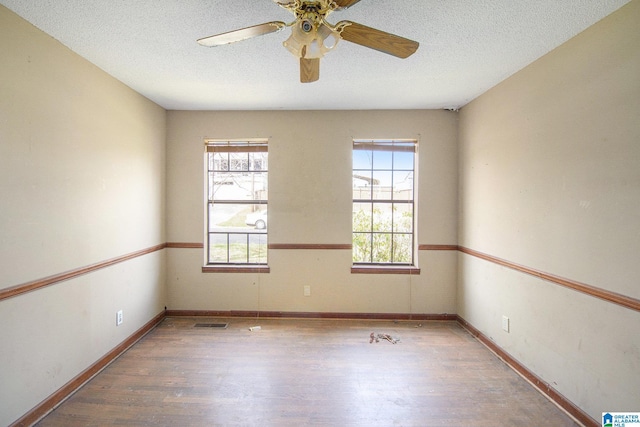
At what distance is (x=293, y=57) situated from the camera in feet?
6.83

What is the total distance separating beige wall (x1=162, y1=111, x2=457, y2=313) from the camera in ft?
10.6

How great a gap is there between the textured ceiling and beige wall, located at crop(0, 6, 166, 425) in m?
0.24

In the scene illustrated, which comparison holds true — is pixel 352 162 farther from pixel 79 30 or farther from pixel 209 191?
pixel 79 30

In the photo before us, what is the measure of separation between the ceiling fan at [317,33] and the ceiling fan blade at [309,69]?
0.20 metres

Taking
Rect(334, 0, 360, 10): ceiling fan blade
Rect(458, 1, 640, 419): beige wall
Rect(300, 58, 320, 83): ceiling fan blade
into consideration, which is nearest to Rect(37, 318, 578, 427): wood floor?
Rect(458, 1, 640, 419): beige wall

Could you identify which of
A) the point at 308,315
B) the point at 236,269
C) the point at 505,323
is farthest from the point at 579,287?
the point at 236,269

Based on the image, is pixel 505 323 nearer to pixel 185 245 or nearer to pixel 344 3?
pixel 344 3

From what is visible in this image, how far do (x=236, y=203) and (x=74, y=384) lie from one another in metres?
2.07

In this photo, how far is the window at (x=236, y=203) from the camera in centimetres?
337

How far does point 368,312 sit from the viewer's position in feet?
10.7

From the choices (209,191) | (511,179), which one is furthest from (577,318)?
(209,191)

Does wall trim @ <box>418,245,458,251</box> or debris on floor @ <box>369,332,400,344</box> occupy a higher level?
wall trim @ <box>418,245,458,251</box>

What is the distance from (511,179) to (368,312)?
1995mm

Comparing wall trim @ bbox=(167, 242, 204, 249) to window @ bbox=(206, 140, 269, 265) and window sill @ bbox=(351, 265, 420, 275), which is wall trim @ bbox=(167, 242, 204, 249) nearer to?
window @ bbox=(206, 140, 269, 265)
